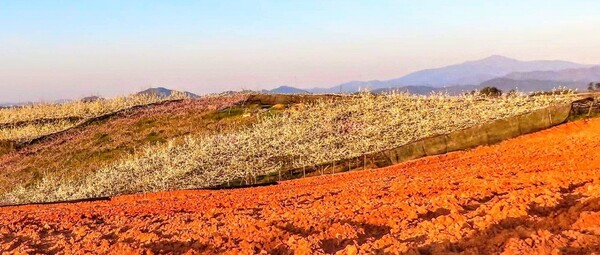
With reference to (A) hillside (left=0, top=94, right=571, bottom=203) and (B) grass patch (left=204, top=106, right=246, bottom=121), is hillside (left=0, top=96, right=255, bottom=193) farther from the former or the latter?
(A) hillside (left=0, top=94, right=571, bottom=203)

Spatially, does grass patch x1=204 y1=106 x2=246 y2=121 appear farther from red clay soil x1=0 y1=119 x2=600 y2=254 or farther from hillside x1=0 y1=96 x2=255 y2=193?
red clay soil x1=0 y1=119 x2=600 y2=254

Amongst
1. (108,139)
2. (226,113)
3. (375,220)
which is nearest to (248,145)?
(226,113)

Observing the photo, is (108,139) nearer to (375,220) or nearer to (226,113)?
(226,113)

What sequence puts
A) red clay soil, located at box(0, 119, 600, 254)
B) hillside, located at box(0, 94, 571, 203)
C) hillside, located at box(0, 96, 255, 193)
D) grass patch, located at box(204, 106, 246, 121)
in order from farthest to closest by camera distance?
grass patch, located at box(204, 106, 246, 121) < hillside, located at box(0, 96, 255, 193) < hillside, located at box(0, 94, 571, 203) < red clay soil, located at box(0, 119, 600, 254)

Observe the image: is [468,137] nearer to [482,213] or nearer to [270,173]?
[270,173]

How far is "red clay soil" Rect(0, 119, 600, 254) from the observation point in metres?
10.8

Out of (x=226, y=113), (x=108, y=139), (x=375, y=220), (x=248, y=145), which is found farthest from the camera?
(x=226, y=113)

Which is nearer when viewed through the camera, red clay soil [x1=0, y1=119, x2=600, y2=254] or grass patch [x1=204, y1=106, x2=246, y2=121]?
red clay soil [x1=0, y1=119, x2=600, y2=254]

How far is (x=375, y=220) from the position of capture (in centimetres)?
1376

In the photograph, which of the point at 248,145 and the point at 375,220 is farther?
the point at 248,145

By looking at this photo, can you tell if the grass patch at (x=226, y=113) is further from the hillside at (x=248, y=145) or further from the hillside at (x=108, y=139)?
the hillside at (x=248, y=145)

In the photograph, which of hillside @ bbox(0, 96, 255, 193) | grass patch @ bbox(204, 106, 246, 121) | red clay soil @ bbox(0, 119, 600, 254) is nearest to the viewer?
red clay soil @ bbox(0, 119, 600, 254)

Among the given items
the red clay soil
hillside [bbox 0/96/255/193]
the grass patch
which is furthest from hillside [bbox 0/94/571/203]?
the red clay soil

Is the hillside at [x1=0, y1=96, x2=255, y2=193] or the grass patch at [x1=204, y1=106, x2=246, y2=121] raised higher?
the grass patch at [x1=204, y1=106, x2=246, y2=121]
